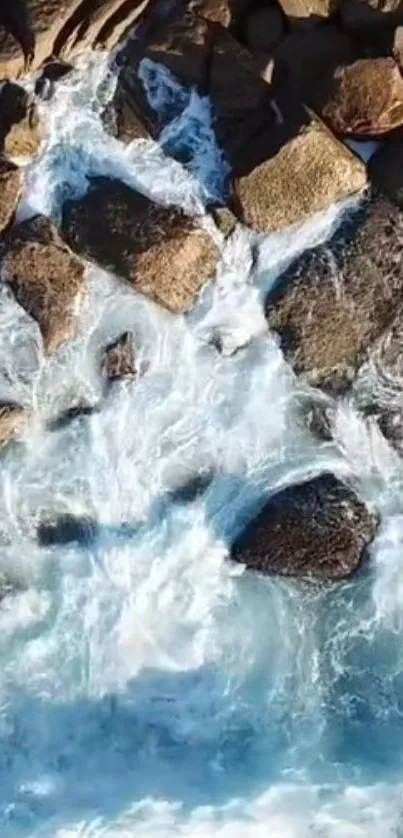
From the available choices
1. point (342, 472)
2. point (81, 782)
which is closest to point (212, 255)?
point (342, 472)

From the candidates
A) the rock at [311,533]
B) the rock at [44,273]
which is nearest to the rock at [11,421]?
A: the rock at [44,273]

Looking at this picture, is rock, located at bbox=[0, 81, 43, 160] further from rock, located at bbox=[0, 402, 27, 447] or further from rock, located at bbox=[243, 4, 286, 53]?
rock, located at bbox=[0, 402, 27, 447]

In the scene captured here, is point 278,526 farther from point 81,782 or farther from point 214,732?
point 81,782

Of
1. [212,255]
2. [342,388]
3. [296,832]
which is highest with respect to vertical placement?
[212,255]

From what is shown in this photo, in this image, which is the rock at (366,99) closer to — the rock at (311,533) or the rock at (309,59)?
the rock at (309,59)

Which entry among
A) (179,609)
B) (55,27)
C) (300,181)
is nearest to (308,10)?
(300,181)

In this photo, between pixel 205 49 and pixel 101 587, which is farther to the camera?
pixel 101 587
